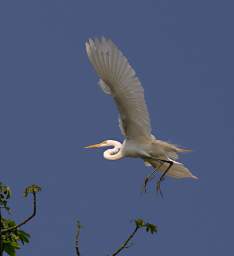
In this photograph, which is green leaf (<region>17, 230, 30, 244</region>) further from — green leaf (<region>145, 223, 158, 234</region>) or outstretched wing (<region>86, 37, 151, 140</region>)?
outstretched wing (<region>86, 37, 151, 140</region>)

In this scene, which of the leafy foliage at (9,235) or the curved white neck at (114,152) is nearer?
the leafy foliage at (9,235)

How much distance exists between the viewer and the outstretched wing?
952cm

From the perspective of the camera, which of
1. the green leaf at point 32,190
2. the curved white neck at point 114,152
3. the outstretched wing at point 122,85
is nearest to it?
the green leaf at point 32,190

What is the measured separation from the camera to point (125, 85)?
10.1 meters

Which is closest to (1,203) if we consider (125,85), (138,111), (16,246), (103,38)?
(16,246)

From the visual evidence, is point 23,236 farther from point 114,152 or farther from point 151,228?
point 114,152

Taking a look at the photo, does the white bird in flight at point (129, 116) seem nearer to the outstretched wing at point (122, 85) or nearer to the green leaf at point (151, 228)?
the outstretched wing at point (122, 85)

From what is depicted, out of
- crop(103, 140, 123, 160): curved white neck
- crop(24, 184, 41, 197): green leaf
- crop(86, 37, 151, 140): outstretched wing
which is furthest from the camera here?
crop(103, 140, 123, 160): curved white neck

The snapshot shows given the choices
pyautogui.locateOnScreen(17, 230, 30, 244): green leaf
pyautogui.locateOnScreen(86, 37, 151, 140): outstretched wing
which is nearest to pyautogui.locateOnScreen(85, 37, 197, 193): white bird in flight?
pyautogui.locateOnScreen(86, 37, 151, 140): outstretched wing

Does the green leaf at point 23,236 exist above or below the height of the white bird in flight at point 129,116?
below

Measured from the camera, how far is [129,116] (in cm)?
1100

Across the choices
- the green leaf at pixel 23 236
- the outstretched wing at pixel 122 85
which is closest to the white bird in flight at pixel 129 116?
the outstretched wing at pixel 122 85

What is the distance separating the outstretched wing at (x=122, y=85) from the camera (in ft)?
31.2

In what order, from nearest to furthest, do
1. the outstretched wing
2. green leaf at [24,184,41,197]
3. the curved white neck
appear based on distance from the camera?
green leaf at [24,184,41,197] < the outstretched wing < the curved white neck
